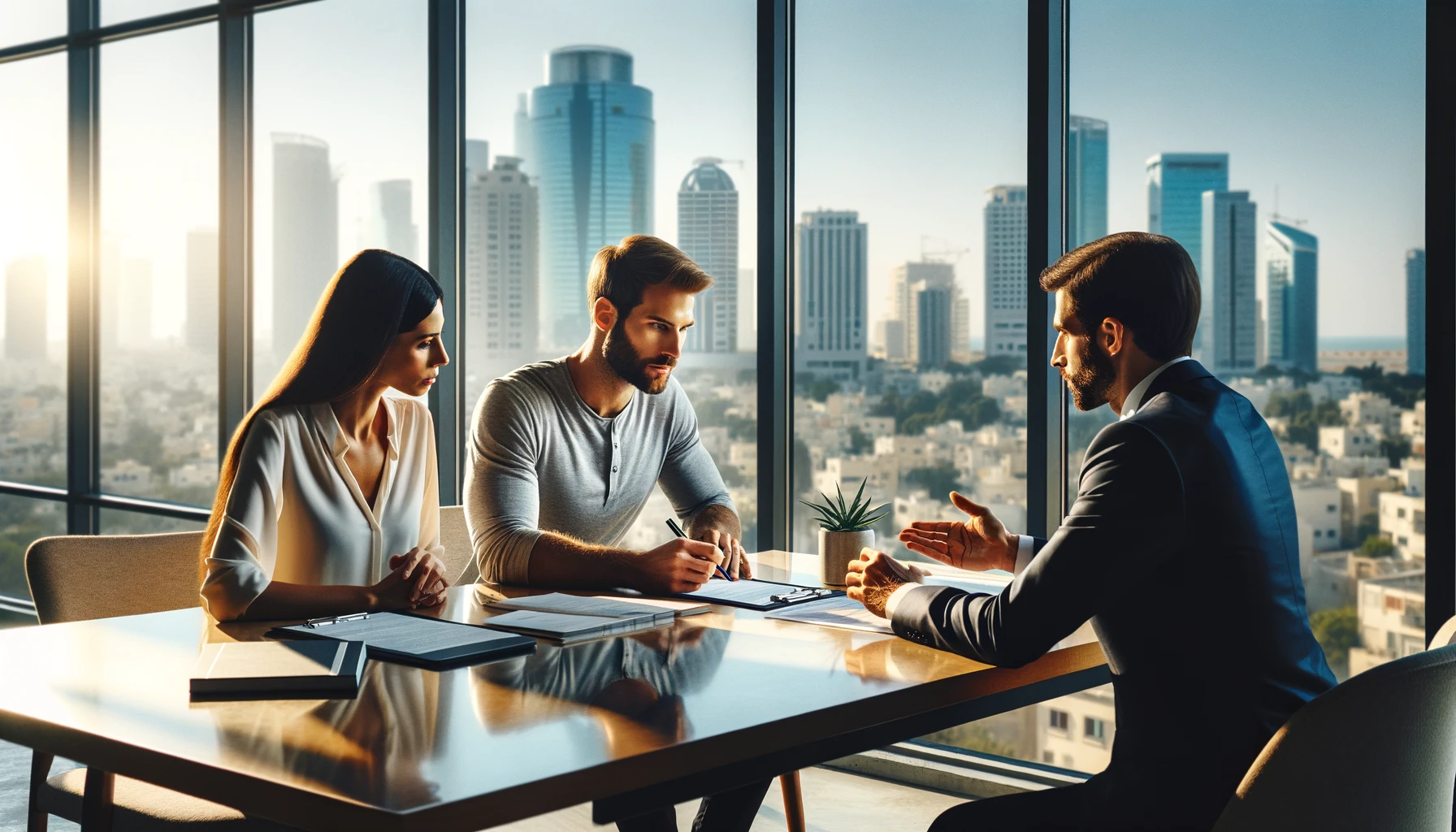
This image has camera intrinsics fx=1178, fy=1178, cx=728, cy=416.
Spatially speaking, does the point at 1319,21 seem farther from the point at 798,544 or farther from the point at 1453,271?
the point at 798,544

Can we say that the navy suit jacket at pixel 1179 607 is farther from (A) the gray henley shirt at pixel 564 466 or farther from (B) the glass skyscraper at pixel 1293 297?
(B) the glass skyscraper at pixel 1293 297

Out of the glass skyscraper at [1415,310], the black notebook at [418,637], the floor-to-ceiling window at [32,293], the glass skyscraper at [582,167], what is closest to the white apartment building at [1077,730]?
the glass skyscraper at [1415,310]

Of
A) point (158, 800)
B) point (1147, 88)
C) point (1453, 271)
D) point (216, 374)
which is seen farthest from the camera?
point (216, 374)

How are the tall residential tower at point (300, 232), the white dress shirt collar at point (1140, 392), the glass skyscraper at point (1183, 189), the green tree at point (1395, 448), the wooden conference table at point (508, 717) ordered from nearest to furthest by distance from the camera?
the wooden conference table at point (508, 717), the white dress shirt collar at point (1140, 392), the green tree at point (1395, 448), the glass skyscraper at point (1183, 189), the tall residential tower at point (300, 232)

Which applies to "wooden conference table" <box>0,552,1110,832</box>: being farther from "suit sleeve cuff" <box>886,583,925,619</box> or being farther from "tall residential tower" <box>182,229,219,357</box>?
"tall residential tower" <box>182,229,219,357</box>

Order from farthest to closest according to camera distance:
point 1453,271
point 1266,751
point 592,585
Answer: point 1453,271 → point 592,585 → point 1266,751

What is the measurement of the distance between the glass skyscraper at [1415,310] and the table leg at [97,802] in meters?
2.75

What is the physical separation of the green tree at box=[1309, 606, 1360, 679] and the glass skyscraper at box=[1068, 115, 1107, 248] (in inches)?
43.6

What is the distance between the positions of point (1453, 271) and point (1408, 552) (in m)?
0.64

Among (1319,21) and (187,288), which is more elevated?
(1319,21)

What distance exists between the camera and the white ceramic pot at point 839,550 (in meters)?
2.29

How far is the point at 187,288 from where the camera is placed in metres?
5.02

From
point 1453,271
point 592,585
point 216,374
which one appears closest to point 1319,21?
point 1453,271

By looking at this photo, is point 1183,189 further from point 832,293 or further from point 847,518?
point 847,518
